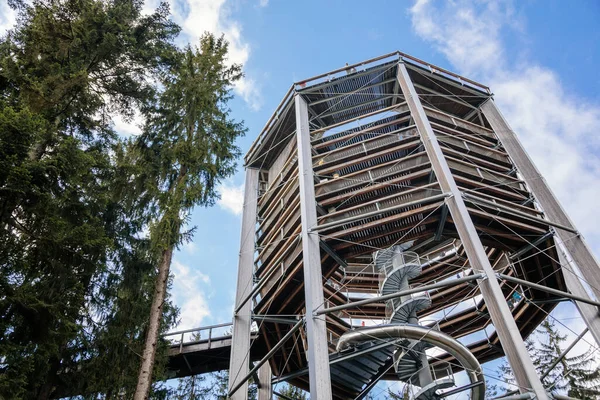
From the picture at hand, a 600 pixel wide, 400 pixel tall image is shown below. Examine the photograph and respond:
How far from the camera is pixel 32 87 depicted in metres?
9.30

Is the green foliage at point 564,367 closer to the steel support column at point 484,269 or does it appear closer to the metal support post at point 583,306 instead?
the metal support post at point 583,306

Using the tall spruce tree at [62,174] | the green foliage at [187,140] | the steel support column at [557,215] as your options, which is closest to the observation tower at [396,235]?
the steel support column at [557,215]

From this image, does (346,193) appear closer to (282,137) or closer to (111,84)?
(282,137)

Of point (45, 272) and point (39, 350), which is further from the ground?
point (45, 272)

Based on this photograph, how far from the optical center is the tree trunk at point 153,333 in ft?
25.2

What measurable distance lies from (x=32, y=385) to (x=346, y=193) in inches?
319

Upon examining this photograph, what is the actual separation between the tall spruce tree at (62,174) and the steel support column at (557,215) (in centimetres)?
999

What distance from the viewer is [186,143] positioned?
1097 centimetres

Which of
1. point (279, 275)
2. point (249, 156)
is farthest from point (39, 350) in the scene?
point (249, 156)

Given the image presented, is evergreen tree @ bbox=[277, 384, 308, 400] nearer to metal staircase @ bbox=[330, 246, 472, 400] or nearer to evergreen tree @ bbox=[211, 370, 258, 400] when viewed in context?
evergreen tree @ bbox=[211, 370, 258, 400]

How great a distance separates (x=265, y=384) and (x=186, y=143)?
734 centimetres

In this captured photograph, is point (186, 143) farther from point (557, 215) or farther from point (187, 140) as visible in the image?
point (557, 215)

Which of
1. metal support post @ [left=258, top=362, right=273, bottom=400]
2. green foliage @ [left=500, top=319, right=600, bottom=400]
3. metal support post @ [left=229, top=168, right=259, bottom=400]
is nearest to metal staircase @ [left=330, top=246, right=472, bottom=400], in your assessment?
metal support post @ [left=258, top=362, right=273, bottom=400]

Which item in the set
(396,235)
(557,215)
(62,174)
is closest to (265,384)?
(396,235)
